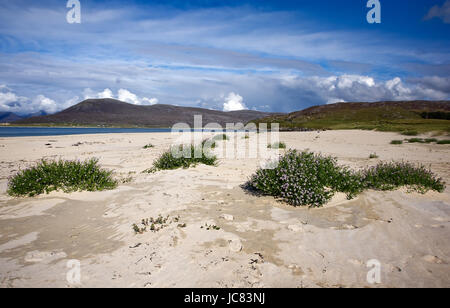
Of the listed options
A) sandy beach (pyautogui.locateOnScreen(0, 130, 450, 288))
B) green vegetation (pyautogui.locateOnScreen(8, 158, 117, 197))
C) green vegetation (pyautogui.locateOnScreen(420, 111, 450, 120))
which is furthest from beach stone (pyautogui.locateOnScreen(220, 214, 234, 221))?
green vegetation (pyautogui.locateOnScreen(420, 111, 450, 120))

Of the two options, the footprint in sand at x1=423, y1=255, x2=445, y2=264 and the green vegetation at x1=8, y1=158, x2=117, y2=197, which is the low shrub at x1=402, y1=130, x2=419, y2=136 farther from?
the green vegetation at x1=8, y1=158, x2=117, y2=197

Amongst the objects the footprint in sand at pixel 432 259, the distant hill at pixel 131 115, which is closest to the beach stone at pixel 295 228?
the footprint in sand at pixel 432 259

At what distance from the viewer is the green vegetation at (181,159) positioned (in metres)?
10.7

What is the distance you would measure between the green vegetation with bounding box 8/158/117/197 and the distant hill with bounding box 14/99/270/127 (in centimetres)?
12127

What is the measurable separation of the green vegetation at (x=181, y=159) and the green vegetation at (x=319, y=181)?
13.4 ft

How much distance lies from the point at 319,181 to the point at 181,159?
19.6 ft

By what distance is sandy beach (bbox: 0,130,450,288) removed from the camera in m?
3.33

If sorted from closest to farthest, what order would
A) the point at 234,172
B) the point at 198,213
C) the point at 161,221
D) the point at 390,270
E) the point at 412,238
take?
the point at 390,270 → the point at 412,238 → the point at 161,221 → the point at 198,213 → the point at 234,172

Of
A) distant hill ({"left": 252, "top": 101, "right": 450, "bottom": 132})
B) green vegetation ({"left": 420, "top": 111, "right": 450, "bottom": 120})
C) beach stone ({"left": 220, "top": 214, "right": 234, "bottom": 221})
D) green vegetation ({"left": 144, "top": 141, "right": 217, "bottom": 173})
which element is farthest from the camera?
green vegetation ({"left": 420, "top": 111, "right": 450, "bottom": 120})

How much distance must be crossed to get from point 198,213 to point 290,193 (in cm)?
225
